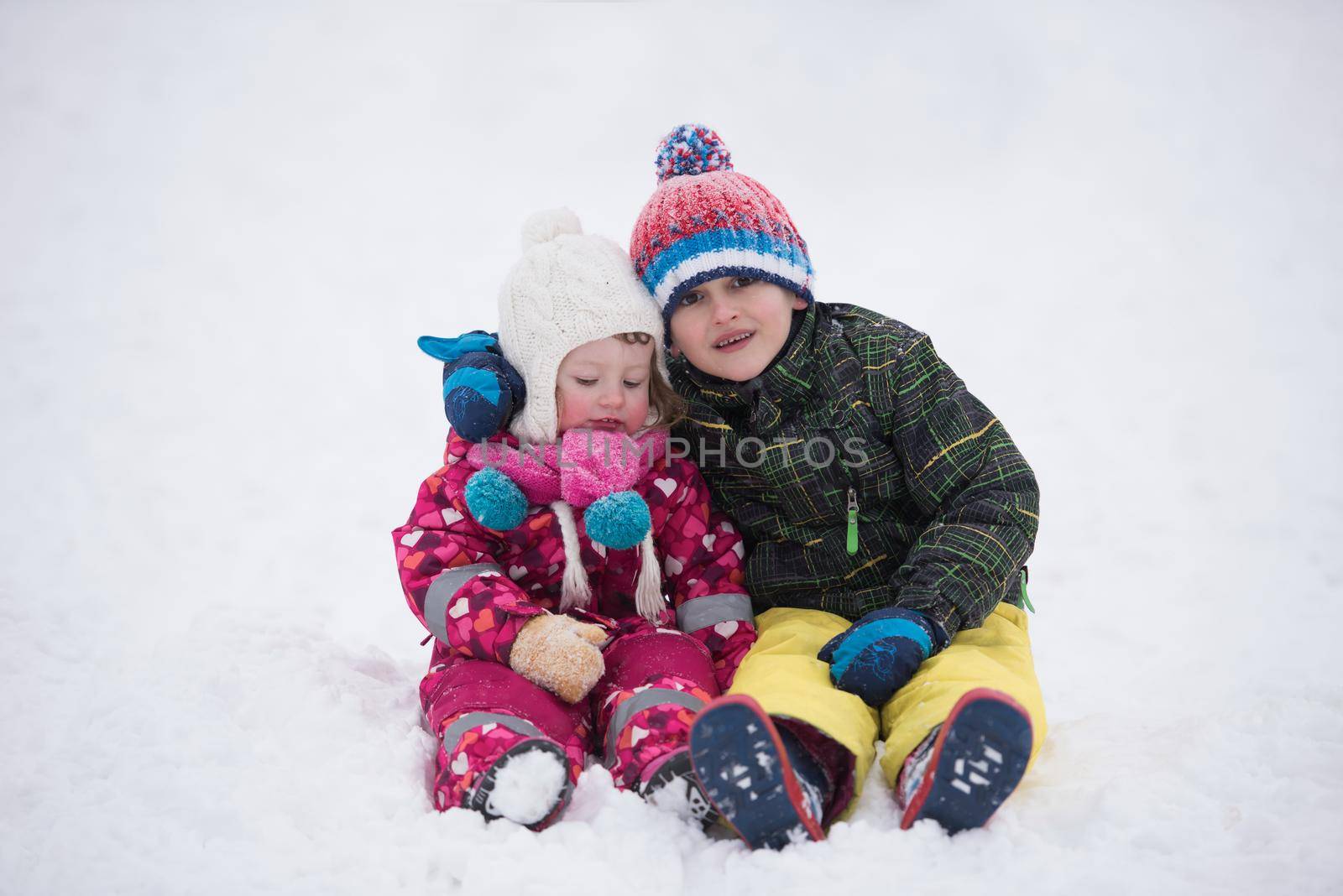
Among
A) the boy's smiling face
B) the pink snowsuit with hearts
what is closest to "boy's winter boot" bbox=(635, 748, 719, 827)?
the pink snowsuit with hearts

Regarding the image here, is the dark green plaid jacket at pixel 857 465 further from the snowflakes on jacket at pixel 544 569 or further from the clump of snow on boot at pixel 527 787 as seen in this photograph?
the clump of snow on boot at pixel 527 787

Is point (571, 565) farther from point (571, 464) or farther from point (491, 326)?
point (491, 326)

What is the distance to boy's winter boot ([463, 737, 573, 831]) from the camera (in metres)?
1.39

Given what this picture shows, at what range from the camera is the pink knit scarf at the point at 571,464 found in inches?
71.7

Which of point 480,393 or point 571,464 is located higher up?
point 480,393

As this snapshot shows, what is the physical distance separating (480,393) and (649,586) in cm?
49

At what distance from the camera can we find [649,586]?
1896 millimetres

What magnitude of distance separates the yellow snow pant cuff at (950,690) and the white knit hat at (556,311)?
79cm

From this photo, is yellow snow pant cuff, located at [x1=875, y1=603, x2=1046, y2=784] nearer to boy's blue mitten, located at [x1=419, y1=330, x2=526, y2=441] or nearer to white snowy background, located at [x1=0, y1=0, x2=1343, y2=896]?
white snowy background, located at [x1=0, y1=0, x2=1343, y2=896]

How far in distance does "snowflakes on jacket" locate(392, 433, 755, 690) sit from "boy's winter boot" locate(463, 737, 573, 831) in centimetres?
28

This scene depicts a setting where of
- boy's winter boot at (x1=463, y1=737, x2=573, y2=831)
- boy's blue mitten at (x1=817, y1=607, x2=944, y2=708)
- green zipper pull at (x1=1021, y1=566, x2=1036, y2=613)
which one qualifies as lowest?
boy's winter boot at (x1=463, y1=737, x2=573, y2=831)

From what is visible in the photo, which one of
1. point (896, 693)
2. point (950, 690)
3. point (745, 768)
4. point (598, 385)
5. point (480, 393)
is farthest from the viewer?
point (598, 385)

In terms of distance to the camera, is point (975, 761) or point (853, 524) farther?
point (853, 524)

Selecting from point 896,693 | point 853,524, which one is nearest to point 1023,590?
point 853,524
